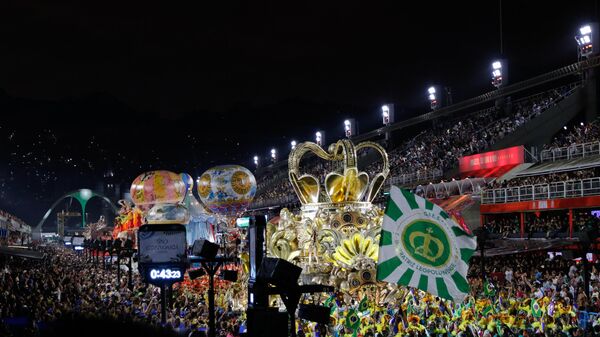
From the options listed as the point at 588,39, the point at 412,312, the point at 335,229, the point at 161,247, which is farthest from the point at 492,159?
the point at 161,247

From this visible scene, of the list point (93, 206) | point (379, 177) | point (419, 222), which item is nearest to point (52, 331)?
point (419, 222)

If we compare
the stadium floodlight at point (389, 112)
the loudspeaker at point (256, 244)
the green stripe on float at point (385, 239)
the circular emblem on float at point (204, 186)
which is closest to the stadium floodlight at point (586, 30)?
the circular emblem on float at point (204, 186)

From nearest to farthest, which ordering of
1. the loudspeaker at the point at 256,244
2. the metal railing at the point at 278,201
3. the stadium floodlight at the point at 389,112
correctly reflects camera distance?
the loudspeaker at the point at 256,244, the metal railing at the point at 278,201, the stadium floodlight at the point at 389,112

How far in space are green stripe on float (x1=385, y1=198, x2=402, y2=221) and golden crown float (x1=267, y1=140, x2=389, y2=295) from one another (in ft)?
20.1

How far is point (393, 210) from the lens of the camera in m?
10.4

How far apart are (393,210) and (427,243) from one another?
71cm

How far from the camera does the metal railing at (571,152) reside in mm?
30000

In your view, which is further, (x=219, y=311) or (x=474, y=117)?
(x=474, y=117)

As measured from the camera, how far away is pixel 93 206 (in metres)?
134

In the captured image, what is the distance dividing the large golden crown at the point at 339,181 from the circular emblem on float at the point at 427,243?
7651 millimetres

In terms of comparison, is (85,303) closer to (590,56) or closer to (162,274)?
(162,274)

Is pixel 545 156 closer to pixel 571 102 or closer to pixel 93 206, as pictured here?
pixel 571 102

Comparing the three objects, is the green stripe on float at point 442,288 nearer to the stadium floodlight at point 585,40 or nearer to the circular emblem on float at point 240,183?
the circular emblem on float at point 240,183

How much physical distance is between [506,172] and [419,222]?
27.2 meters
